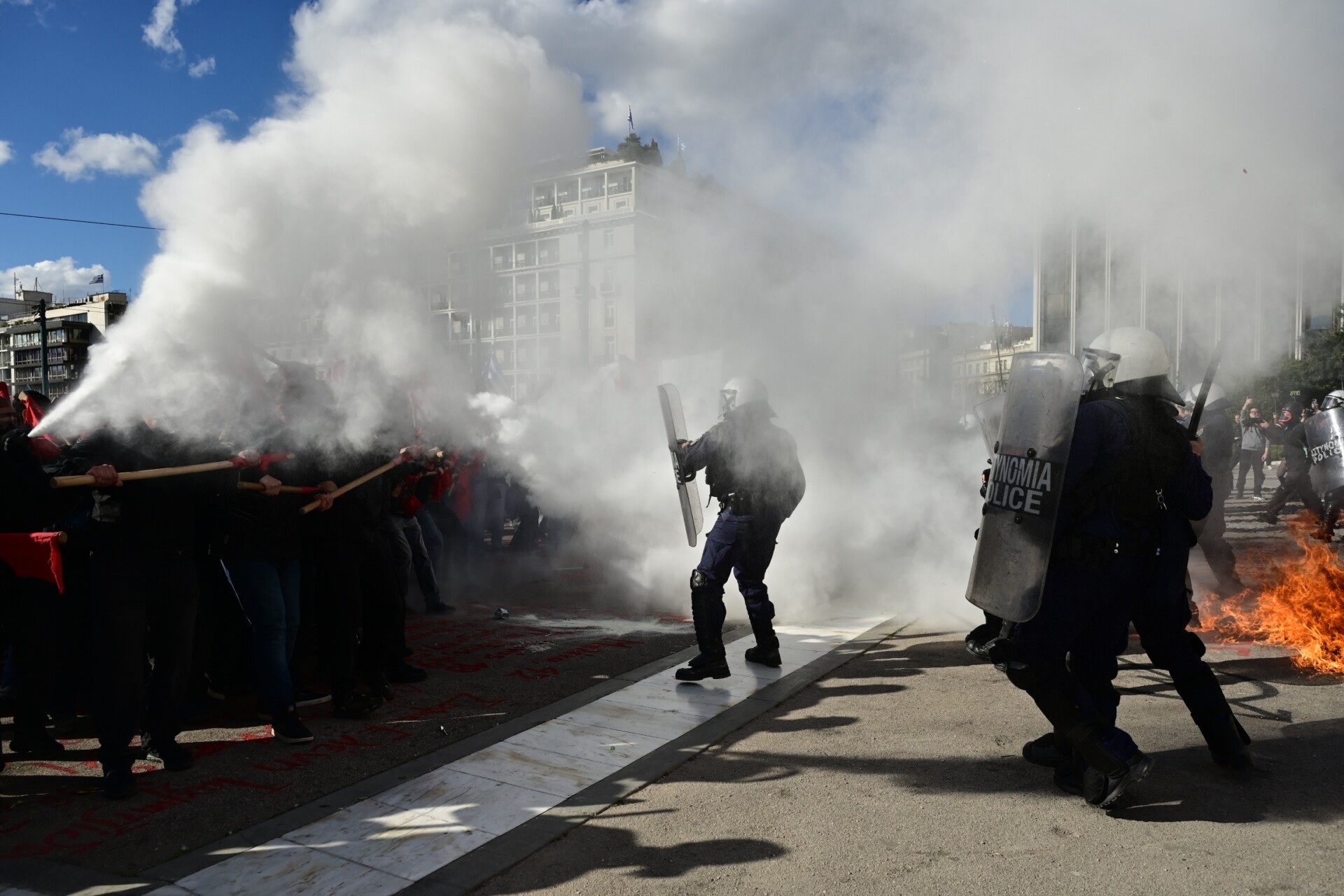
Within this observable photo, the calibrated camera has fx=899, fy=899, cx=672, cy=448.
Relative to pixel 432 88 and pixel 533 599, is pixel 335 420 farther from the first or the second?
pixel 533 599

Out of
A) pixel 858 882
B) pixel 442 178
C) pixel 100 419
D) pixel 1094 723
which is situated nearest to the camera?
pixel 858 882

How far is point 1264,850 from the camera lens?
288cm

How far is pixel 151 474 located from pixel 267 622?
1037 mm

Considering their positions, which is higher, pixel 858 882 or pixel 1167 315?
pixel 1167 315

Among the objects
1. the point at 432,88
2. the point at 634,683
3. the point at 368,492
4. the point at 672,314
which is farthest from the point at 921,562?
the point at 432,88

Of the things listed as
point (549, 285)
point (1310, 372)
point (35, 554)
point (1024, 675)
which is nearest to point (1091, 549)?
point (1024, 675)

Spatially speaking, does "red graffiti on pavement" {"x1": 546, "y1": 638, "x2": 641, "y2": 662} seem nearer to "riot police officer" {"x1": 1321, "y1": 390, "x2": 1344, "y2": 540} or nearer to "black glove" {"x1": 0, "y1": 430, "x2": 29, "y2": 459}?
"black glove" {"x1": 0, "y1": 430, "x2": 29, "y2": 459}

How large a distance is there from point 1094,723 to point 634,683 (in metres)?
2.73

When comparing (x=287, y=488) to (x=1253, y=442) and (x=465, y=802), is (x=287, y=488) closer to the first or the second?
(x=465, y=802)

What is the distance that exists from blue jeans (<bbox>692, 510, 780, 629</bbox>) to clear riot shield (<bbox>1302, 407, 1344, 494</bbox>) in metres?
5.43

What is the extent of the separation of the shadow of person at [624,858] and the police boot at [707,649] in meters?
→ 1.99

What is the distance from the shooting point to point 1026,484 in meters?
3.39

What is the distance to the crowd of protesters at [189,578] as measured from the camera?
371 cm

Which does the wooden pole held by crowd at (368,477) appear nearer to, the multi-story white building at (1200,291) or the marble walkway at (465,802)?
the marble walkway at (465,802)
